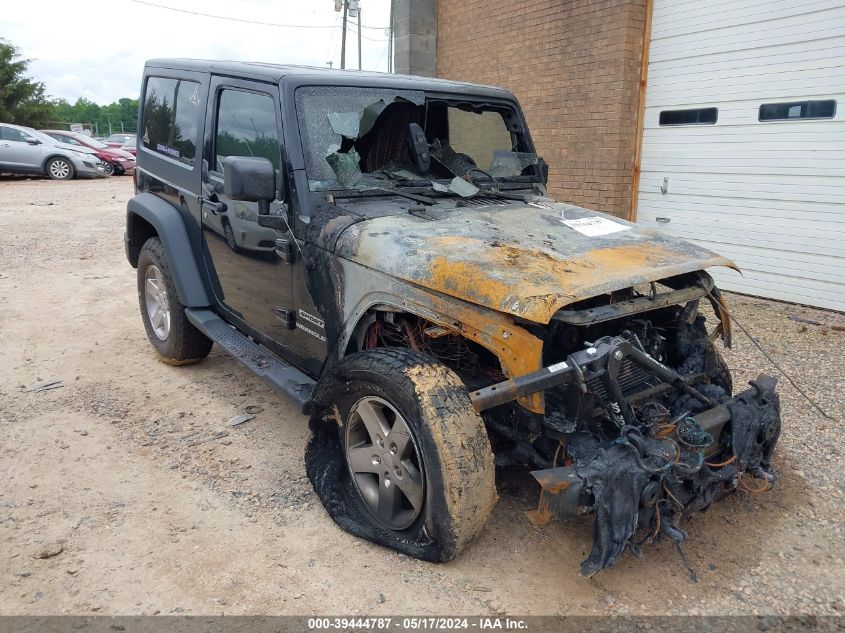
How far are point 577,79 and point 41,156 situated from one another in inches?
597

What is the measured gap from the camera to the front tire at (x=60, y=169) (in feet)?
58.4

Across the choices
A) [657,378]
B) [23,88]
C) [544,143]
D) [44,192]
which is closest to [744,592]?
[657,378]

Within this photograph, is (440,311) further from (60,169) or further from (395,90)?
(60,169)

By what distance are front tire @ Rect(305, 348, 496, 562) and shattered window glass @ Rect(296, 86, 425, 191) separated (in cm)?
111

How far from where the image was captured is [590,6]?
778cm

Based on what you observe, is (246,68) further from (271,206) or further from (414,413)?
(414,413)

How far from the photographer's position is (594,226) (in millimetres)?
3477

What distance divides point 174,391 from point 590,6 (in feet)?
21.0

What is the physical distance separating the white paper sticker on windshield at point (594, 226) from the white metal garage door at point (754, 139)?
3823 millimetres

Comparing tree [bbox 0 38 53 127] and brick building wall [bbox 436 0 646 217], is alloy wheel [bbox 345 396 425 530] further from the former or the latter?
tree [bbox 0 38 53 127]

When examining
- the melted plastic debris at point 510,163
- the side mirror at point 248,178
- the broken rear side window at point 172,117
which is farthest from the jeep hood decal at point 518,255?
the broken rear side window at point 172,117

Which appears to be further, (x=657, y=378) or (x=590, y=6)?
(x=590, y=6)

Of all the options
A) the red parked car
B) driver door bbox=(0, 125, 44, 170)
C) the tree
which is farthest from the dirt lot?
the tree

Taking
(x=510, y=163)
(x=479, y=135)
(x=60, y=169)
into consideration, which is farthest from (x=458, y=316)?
(x=60, y=169)
